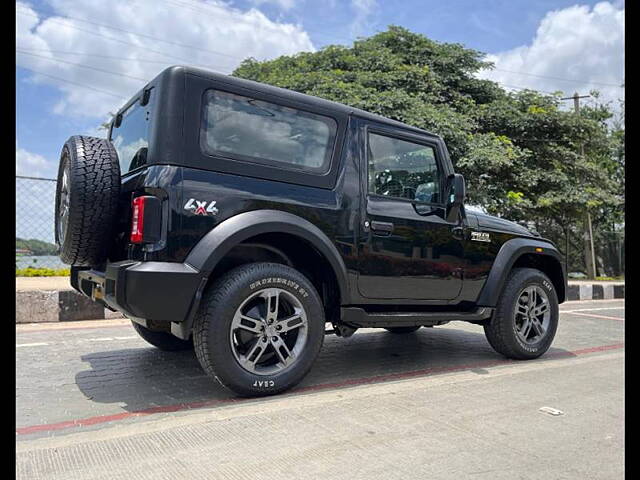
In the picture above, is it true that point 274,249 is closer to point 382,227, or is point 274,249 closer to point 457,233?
point 382,227

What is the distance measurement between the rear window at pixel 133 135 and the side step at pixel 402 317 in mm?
1758

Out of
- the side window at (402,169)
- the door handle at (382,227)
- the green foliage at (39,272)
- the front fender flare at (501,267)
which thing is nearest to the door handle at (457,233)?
the side window at (402,169)

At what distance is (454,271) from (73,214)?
Result: 2.95 m

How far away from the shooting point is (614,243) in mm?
22719

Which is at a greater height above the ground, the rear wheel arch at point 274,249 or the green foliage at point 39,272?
the rear wheel arch at point 274,249

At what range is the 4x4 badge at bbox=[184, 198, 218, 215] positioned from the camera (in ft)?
10.2

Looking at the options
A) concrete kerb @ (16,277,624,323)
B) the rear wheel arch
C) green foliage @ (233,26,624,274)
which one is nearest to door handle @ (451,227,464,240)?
the rear wheel arch

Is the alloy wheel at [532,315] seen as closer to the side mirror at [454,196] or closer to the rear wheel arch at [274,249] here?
the side mirror at [454,196]

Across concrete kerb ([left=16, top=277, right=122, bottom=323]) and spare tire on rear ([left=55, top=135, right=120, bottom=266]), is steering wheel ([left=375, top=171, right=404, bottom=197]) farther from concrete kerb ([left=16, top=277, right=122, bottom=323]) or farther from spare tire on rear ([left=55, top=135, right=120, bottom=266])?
concrete kerb ([left=16, top=277, right=122, bottom=323])

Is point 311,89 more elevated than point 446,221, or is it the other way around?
point 311,89

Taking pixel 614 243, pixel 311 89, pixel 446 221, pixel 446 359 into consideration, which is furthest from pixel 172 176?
pixel 614 243

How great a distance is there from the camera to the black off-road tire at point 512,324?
15.4ft
